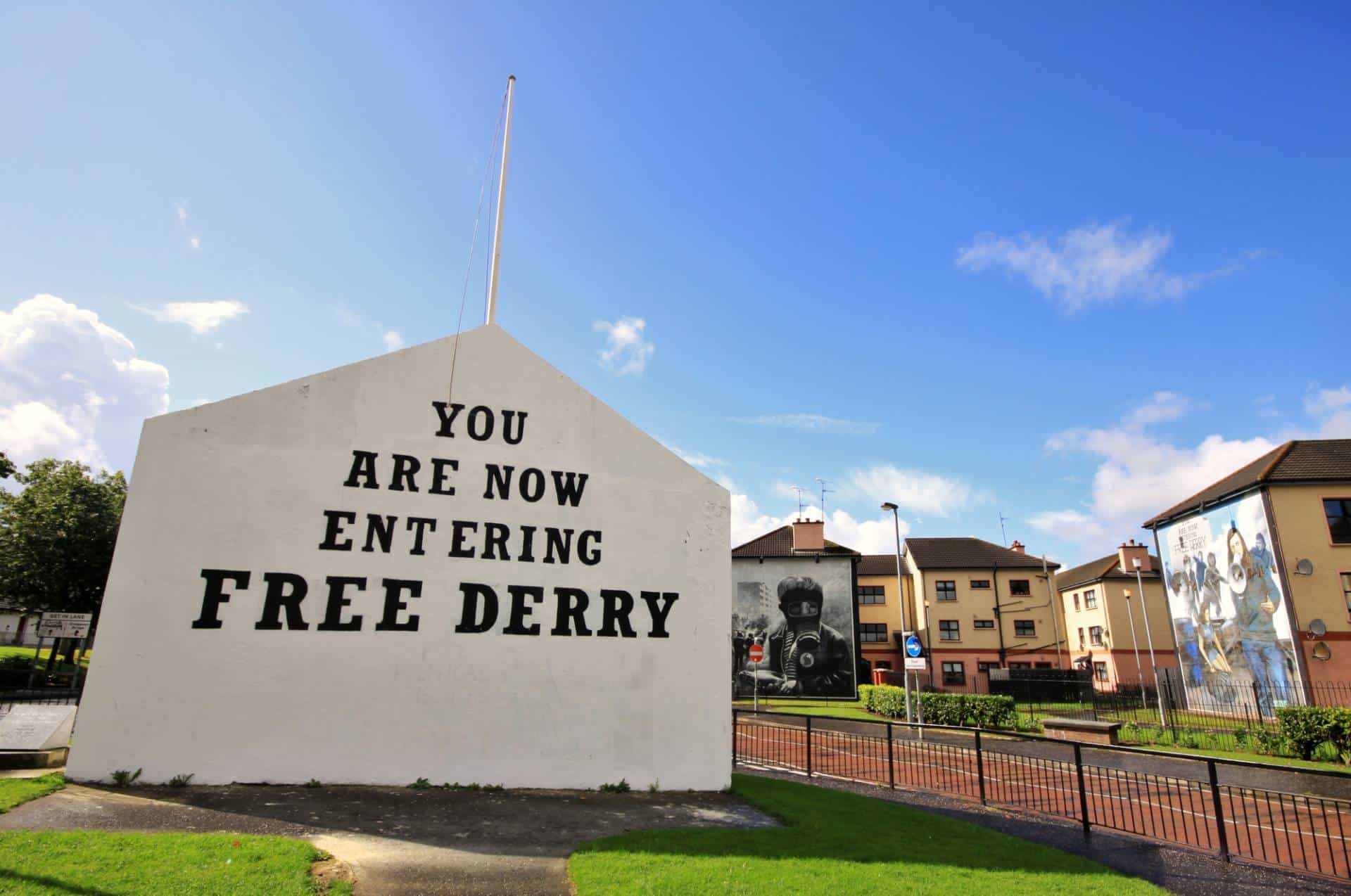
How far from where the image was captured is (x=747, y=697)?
3894 cm

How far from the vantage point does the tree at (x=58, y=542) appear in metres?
28.4

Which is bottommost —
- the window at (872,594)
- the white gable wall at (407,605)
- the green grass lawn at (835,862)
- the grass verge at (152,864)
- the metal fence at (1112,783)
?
the metal fence at (1112,783)

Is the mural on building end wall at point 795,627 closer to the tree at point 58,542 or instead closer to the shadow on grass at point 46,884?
the tree at point 58,542

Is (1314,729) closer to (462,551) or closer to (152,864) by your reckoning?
(462,551)

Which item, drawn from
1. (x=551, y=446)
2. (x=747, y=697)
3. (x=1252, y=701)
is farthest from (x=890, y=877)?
(x=747, y=697)

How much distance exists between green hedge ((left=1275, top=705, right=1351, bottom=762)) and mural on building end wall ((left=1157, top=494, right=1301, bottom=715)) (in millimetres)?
4893

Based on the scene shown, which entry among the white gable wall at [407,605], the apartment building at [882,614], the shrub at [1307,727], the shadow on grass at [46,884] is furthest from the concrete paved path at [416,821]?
the apartment building at [882,614]

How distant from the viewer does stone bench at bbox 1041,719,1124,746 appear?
70.9 ft

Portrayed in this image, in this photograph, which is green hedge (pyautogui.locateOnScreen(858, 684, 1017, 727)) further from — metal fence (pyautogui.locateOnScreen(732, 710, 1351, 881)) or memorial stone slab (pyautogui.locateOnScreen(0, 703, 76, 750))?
memorial stone slab (pyautogui.locateOnScreen(0, 703, 76, 750))

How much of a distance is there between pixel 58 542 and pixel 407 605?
27.7 meters

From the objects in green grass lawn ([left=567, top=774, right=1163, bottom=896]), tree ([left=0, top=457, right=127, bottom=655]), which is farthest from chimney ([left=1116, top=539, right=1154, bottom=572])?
tree ([left=0, top=457, right=127, bottom=655])

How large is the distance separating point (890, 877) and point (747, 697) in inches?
1304

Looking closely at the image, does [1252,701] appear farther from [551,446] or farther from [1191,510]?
[551,446]

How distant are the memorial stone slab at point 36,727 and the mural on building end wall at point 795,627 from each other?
105 ft
